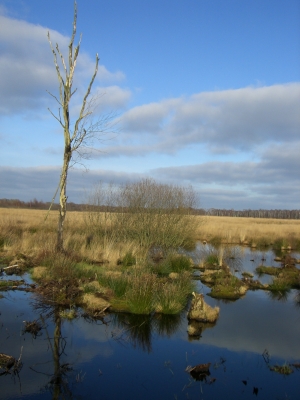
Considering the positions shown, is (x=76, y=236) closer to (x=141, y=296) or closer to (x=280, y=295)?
(x=141, y=296)

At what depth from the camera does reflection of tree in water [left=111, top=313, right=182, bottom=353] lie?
25.0ft

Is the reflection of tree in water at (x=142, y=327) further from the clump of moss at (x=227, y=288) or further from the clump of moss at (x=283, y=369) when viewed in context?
the clump of moss at (x=227, y=288)

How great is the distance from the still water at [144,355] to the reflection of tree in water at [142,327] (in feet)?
0.06

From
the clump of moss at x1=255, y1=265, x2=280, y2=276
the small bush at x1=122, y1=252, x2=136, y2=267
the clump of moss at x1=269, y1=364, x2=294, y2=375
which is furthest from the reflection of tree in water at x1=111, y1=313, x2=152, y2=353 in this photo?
the clump of moss at x1=255, y1=265, x2=280, y2=276

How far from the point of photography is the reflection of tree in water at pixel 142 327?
7.61 metres

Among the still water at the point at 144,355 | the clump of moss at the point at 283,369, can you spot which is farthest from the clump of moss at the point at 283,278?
the clump of moss at the point at 283,369

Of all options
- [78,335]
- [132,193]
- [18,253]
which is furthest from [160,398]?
[132,193]

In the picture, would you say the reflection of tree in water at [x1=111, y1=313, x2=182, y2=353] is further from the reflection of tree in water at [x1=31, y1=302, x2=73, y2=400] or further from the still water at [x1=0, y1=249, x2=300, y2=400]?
the reflection of tree in water at [x1=31, y1=302, x2=73, y2=400]

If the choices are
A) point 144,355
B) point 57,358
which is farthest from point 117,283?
point 57,358

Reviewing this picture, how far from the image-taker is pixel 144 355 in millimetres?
6984

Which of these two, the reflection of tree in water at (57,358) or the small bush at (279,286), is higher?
the small bush at (279,286)

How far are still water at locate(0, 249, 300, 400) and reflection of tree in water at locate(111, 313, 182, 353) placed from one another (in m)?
0.02

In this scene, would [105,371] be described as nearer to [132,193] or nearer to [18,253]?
[18,253]

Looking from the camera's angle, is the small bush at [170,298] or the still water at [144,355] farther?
the small bush at [170,298]
